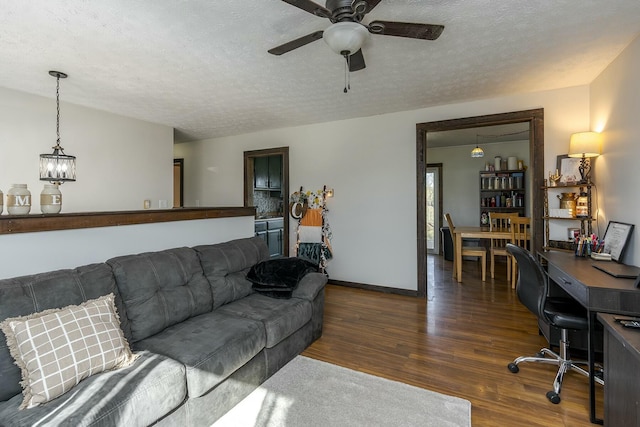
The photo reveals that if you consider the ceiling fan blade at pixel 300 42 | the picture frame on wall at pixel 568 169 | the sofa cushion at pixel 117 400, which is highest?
the ceiling fan blade at pixel 300 42

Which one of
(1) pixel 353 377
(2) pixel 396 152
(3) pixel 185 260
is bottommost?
(1) pixel 353 377

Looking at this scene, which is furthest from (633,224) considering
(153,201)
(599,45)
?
(153,201)

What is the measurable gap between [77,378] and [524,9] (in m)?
3.31

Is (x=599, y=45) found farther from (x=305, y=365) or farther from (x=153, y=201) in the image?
(x=153, y=201)

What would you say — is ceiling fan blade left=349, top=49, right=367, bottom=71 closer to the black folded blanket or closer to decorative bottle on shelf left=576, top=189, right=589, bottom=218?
the black folded blanket

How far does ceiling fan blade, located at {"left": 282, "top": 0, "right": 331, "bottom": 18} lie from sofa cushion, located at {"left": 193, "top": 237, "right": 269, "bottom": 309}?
6.56 feet

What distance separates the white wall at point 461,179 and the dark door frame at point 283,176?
3.92m

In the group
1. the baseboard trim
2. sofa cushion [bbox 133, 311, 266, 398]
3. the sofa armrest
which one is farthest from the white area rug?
the baseboard trim

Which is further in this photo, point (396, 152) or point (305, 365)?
point (396, 152)

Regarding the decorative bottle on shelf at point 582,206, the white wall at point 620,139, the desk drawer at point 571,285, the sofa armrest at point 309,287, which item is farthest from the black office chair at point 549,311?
the sofa armrest at point 309,287

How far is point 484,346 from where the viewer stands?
111 inches

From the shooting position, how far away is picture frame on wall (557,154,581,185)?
134 inches

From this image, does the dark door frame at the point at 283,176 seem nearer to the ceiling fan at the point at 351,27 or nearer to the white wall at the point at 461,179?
the ceiling fan at the point at 351,27

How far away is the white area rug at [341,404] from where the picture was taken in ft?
6.11
